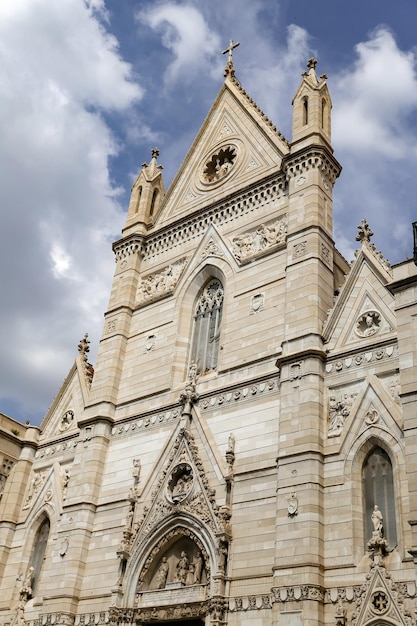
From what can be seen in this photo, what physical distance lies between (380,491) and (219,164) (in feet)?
47.0

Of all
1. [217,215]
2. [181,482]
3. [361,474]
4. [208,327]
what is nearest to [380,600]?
[361,474]

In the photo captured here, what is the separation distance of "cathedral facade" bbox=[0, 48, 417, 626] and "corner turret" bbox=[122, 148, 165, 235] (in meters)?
0.21

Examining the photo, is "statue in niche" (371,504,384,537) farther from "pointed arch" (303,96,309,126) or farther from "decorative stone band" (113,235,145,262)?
"decorative stone band" (113,235,145,262)

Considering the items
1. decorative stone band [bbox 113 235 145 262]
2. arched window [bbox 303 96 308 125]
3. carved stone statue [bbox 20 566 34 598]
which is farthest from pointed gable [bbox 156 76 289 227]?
carved stone statue [bbox 20 566 34 598]

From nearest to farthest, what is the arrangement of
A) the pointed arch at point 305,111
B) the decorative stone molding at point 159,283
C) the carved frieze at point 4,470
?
the pointed arch at point 305,111 → the carved frieze at point 4,470 → the decorative stone molding at point 159,283

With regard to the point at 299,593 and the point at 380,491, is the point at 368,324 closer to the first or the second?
the point at 380,491

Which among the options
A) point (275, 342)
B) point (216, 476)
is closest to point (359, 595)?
point (216, 476)

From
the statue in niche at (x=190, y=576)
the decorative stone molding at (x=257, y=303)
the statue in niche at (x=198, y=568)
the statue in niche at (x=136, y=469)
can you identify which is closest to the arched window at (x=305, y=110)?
the decorative stone molding at (x=257, y=303)

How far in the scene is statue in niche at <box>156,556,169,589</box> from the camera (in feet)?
57.7

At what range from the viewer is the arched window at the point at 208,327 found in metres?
21.1

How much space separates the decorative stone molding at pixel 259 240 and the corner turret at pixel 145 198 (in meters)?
4.99

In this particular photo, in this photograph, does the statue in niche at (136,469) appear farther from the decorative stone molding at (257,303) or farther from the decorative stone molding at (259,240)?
the decorative stone molding at (259,240)

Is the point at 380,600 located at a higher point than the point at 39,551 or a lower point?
lower

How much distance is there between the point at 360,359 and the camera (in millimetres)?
16750
